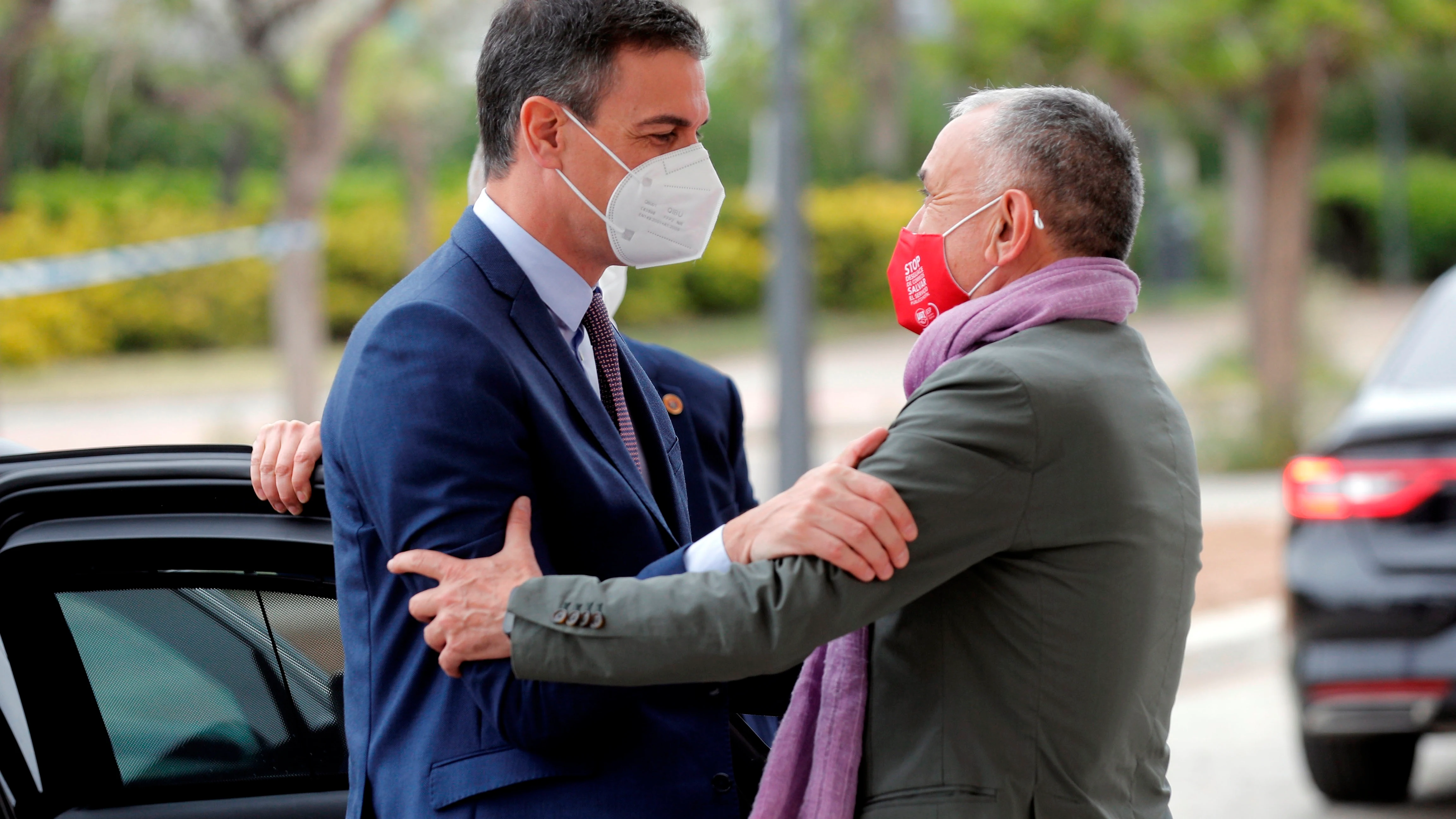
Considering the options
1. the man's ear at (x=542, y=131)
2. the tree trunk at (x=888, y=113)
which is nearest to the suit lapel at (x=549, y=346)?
the man's ear at (x=542, y=131)

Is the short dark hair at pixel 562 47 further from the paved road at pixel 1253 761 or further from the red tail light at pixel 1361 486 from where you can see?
the paved road at pixel 1253 761

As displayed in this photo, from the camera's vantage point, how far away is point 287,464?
7.32 feet

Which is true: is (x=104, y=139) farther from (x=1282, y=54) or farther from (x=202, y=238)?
(x=1282, y=54)

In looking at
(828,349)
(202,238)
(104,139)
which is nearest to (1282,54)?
(828,349)

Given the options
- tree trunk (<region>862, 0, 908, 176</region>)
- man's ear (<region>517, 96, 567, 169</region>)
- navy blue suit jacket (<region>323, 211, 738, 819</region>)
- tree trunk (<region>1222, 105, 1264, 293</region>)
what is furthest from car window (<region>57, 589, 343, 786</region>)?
tree trunk (<region>862, 0, 908, 176</region>)

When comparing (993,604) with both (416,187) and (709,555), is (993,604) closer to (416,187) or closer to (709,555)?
(709,555)

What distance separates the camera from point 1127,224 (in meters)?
2.09

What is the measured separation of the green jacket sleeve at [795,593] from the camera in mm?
1820

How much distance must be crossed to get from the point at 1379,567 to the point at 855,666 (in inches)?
132

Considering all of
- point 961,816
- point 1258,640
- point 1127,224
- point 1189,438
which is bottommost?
point 1258,640

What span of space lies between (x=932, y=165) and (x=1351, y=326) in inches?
1053

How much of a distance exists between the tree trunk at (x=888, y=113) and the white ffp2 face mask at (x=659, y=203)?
21917 millimetres

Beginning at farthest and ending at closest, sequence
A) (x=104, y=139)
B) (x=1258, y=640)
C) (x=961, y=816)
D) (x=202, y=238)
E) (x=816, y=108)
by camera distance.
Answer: (x=816, y=108) < (x=104, y=139) < (x=202, y=238) < (x=1258, y=640) < (x=961, y=816)

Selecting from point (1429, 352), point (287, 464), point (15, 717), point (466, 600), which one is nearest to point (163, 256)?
point (1429, 352)
